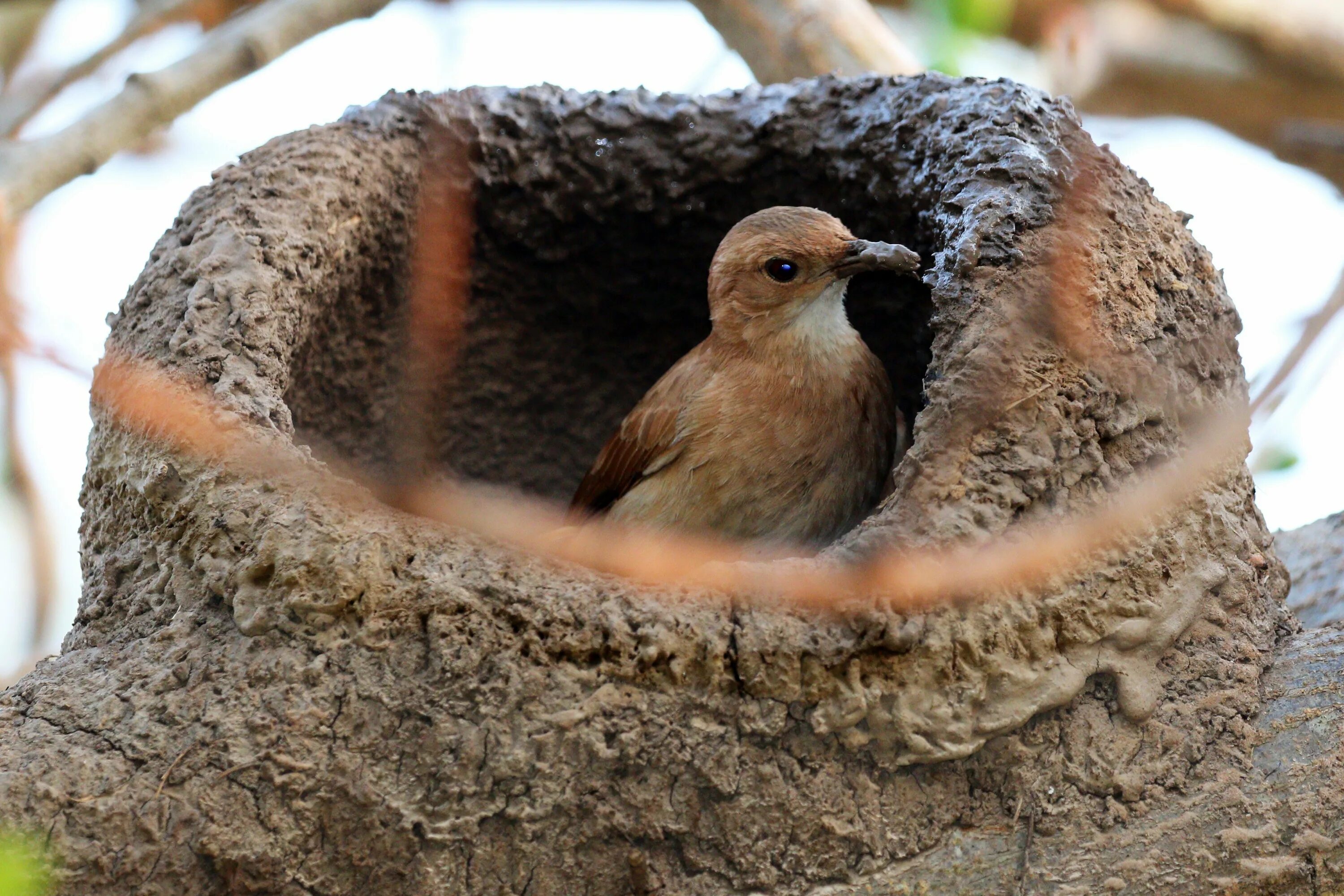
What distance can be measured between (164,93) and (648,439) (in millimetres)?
1829

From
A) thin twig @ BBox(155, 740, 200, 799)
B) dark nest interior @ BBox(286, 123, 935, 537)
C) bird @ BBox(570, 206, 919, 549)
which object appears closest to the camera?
thin twig @ BBox(155, 740, 200, 799)

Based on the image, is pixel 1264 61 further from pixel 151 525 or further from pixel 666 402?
pixel 151 525

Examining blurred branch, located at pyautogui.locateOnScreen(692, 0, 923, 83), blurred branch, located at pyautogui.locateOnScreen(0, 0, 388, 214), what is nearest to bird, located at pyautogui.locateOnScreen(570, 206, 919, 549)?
blurred branch, located at pyautogui.locateOnScreen(692, 0, 923, 83)

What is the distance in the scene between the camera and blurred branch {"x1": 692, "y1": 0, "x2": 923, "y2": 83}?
4.90 metres

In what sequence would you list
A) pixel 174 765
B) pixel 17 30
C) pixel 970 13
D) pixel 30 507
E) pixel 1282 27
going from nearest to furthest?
1. pixel 970 13
2. pixel 174 765
3. pixel 30 507
4. pixel 17 30
5. pixel 1282 27

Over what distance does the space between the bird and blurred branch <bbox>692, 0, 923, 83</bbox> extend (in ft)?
4.25

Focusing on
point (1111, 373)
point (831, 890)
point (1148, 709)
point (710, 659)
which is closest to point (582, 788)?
point (710, 659)

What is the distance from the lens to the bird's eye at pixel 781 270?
3859mm

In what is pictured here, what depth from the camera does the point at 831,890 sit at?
102 inches

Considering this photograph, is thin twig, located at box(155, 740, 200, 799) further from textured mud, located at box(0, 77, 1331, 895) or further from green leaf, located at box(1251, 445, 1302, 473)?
green leaf, located at box(1251, 445, 1302, 473)

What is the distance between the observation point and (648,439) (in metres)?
3.96

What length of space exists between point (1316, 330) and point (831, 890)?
2.29 metres

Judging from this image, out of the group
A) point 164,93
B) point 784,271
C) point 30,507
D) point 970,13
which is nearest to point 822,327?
point 784,271

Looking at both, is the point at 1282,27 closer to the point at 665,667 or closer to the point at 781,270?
the point at 781,270
